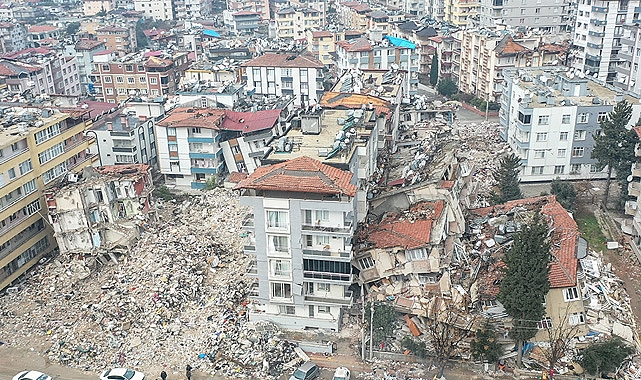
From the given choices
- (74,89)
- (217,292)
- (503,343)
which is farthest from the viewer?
(74,89)

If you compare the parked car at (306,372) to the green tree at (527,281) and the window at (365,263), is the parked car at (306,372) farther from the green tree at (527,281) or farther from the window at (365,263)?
the green tree at (527,281)

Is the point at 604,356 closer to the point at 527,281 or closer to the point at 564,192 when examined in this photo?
the point at 527,281

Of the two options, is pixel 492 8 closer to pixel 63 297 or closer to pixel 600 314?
pixel 600 314

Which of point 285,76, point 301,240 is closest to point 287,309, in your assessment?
point 301,240

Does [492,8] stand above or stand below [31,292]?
above

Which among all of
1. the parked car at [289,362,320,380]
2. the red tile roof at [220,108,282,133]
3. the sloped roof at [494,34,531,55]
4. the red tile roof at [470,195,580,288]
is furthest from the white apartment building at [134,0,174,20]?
the parked car at [289,362,320,380]

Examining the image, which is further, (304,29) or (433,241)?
(304,29)

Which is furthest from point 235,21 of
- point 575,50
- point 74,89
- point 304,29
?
point 575,50
